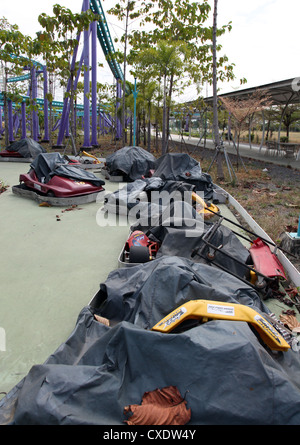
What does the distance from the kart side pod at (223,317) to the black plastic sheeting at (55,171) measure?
212 inches

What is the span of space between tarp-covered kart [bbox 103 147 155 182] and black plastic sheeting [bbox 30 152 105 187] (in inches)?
75.1

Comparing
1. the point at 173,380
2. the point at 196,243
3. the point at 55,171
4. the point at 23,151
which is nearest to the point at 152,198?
the point at 55,171

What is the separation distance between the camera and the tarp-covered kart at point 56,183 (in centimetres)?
647

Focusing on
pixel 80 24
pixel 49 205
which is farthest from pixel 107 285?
pixel 80 24

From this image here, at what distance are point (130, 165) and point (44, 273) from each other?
18.5 feet

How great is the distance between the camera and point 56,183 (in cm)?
660

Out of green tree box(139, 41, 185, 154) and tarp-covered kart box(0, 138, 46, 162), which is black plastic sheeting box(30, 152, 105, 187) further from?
green tree box(139, 41, 185, 154)

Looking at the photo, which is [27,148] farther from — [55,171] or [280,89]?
[280,89]

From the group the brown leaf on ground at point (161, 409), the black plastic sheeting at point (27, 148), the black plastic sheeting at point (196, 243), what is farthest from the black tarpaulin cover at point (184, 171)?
the black plastic sheeting at point (27, 148)

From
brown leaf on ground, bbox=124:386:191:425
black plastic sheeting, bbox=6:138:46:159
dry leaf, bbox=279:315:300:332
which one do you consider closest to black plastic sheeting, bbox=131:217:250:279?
dry leaf, bbox=279:315:300:332

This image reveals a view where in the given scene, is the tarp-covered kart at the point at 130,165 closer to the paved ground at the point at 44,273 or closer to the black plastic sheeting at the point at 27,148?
the paved ground at the point at 44,273

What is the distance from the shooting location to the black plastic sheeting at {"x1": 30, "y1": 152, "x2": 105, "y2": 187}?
6730 mm

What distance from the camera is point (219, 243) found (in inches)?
145

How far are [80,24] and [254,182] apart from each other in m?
8.46
